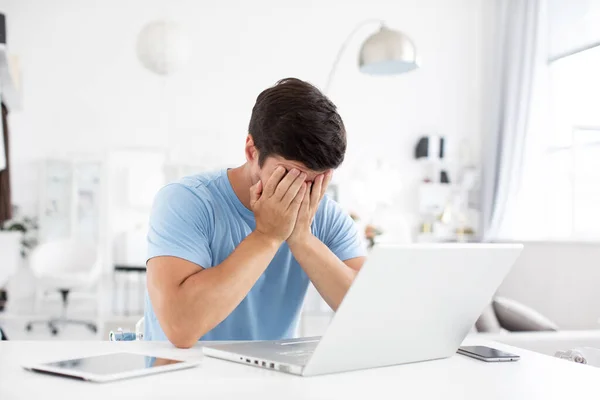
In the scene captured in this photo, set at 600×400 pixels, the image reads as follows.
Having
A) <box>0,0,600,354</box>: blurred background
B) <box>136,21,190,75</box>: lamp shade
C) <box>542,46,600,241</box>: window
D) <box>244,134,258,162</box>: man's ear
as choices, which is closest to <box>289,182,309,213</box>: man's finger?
<box>244,134,258,162</box>: man's ear

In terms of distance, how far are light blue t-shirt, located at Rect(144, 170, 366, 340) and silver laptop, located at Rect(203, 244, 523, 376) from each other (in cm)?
36

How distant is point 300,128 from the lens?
4.42 feet

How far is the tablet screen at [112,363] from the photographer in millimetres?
887

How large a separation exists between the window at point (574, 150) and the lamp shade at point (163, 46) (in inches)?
122

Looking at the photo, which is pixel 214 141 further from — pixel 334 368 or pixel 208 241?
pixel 334 368

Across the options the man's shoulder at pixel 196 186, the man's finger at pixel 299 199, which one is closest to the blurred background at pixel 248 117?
the man's shoulder at pixel 196 186

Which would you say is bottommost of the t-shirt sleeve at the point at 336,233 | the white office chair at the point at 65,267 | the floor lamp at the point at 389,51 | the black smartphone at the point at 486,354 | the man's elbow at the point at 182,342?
the white office chair at the point at 65,267

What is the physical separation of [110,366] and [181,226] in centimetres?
49

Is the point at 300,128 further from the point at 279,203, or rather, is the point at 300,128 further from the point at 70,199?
the point at 70,199

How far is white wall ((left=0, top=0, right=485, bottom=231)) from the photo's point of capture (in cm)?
662

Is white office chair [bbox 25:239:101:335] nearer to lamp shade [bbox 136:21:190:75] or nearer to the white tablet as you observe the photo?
lamp shade [bbox 136:21:190:75]

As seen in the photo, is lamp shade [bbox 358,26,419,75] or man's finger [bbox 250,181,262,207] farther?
lamp shade [bbox 358,26,419,75]

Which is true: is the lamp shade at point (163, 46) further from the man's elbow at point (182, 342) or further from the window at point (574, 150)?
the man's elbow at point (182, 342)

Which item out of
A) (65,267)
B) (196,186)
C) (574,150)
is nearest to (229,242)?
(196,186)
